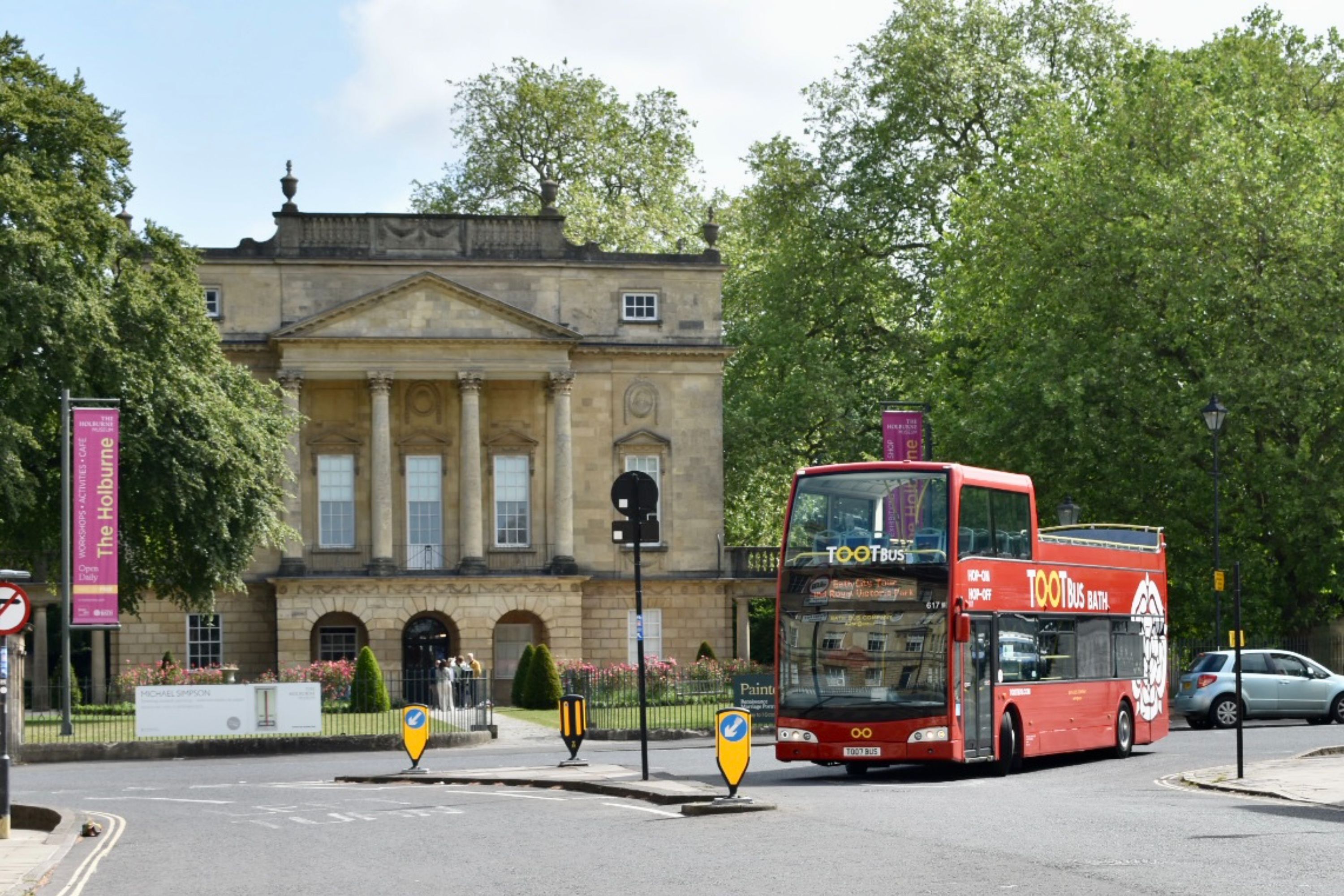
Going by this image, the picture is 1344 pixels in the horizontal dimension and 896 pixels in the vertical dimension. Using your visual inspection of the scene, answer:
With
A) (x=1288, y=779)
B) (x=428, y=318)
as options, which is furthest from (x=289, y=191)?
(x=1288, y=779)

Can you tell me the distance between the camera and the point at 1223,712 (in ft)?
132

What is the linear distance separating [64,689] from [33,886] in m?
24.4

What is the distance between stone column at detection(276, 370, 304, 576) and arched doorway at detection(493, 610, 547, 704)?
6.05 metres

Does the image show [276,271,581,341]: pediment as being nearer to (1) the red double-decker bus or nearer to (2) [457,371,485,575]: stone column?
(2) [457,371,485,575]: stone column

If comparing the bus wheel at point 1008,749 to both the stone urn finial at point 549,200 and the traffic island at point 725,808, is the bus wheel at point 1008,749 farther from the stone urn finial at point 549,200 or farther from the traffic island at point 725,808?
the stone urn finial at point 549,200

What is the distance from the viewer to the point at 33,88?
1777 inches

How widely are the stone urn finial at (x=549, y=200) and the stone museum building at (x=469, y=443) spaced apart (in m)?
0.15

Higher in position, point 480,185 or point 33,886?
point 480,185

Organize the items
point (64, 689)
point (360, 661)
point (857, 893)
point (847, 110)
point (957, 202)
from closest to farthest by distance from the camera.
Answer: point (857, 893), point (64, 689), point (360, 661), point (957, 202), point (847, 110)

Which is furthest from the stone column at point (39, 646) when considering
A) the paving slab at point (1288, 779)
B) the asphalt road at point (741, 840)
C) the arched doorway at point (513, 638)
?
the paving slab at point (1288, 779)

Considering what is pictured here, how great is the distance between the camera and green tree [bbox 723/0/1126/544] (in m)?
63.8

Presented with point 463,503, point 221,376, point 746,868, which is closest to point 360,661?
point 221,376

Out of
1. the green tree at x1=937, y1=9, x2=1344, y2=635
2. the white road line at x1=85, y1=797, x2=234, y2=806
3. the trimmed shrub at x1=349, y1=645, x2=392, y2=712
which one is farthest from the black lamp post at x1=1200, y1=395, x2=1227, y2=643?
the trimmed shrub at x1=349, y1=645, x2=392, y2=712

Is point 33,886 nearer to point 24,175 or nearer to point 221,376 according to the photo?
point 24,175
